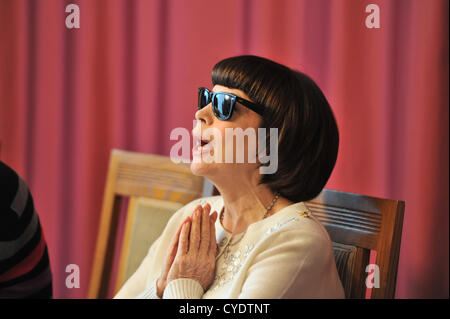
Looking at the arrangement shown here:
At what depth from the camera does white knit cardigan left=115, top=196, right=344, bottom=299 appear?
31.5 inches

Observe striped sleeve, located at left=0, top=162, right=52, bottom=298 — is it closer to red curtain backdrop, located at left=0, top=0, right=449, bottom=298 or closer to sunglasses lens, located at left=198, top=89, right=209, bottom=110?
sunglasses lens, located at left=198, top=89, right=209, bottom=110

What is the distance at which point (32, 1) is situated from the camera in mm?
1863

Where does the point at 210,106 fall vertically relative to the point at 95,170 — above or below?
above

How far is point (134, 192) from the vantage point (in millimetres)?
1486

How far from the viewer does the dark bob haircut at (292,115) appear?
0.90 meters

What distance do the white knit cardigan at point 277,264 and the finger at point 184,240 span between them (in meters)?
0.06

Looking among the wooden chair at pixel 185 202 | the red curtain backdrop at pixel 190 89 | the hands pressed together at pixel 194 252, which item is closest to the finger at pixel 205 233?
the hands pressed together at pixel 194 252

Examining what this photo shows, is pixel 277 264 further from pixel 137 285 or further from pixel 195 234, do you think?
pixel 137 285

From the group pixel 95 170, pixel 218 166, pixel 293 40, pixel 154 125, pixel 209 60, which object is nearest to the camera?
pixel 218 166

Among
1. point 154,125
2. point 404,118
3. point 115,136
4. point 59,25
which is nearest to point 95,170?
point 115,136

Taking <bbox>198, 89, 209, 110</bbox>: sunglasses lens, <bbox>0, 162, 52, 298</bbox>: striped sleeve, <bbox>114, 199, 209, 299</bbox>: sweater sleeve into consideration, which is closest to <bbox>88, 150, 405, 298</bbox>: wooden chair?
<bbox>114, 199, 209, 299</bbox>: sweater sleeve

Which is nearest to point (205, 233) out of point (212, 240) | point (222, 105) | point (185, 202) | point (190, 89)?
point (212, 240)
